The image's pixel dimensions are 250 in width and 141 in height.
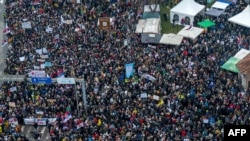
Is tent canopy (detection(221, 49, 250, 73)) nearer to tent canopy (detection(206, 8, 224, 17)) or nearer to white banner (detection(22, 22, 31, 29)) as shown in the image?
tent canopy (detection(206, 8, 224, 17))

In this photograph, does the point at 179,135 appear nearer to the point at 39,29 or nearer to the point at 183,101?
the point at 183,101

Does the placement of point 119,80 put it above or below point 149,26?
below

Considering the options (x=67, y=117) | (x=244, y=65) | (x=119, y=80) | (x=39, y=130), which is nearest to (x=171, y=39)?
(x=119, y=80)

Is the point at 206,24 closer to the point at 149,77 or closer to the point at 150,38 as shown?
the point at 150,38

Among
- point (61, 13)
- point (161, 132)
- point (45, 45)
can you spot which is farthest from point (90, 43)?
point (161, 132)

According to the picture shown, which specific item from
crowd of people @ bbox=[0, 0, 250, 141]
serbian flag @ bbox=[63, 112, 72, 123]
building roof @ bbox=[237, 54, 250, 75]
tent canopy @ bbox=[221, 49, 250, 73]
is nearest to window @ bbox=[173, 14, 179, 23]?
crowd of people @ bbox=[0, 0, 250, 141]

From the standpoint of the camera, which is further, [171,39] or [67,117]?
[171,39]
